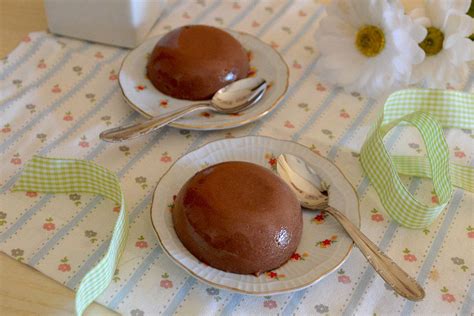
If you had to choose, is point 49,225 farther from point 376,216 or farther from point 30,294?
point 376,216

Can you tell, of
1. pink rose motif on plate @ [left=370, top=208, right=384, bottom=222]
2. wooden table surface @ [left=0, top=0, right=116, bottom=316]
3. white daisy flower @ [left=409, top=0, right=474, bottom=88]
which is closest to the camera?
wooden table surface @ [left=0, top=0, right=116, bottom=316]

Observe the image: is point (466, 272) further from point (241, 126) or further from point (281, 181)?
point (241, 126)

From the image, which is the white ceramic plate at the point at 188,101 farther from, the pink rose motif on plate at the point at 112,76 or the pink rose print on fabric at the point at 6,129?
the pink rose print on fabric at the point at 6,129

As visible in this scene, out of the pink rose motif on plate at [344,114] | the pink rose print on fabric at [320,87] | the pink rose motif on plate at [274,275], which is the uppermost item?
the pink rose motif on plate at [274,275]

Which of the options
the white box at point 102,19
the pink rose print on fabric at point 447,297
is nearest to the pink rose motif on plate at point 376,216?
the pink rose print on fabric at point 447,297

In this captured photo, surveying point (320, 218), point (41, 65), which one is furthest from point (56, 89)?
point (320, 218)

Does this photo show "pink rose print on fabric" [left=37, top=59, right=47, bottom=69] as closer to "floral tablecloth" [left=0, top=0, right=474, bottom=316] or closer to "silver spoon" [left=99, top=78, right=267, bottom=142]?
"floral tablecloth" [left=0, top=0, right=474, bottom=316]

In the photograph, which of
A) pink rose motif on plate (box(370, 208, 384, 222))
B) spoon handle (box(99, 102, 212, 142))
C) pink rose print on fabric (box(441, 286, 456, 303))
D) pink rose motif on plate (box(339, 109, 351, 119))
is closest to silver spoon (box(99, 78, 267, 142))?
spoon handle (box(99, 102, 212, 142))
